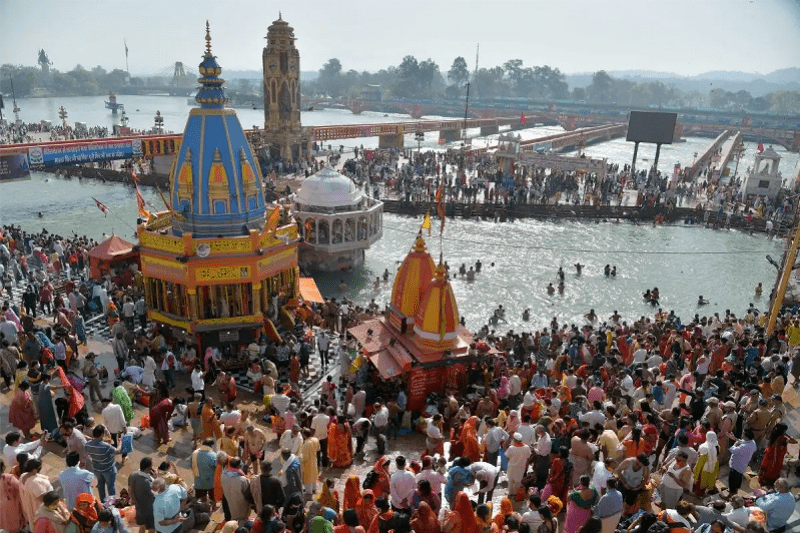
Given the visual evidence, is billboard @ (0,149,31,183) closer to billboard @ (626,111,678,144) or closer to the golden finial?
the golden finial

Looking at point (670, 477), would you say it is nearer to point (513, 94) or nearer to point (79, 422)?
point (79, 422)

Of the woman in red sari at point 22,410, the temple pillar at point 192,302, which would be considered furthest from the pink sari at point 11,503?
the temple pillar at point 192,302

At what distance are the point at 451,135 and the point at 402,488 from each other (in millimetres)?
70756

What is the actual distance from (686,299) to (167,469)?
19.4m

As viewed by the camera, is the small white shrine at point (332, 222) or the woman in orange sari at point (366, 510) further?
the small white shrine at point (332, 222)

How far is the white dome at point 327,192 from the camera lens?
22031 millimetres

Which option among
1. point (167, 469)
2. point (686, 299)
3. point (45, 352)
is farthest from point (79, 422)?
point (686, 299)

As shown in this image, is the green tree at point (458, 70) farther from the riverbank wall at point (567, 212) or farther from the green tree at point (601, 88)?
the riverbank wall at point (567, 212)

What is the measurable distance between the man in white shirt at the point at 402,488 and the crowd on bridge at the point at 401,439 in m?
0.02

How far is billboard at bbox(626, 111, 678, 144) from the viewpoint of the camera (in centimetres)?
4034

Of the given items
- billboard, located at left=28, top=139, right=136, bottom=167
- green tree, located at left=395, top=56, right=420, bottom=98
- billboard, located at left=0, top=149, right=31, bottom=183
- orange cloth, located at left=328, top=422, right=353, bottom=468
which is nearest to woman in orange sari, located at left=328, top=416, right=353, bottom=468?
orange cloth, located at left=328, top=422, right=353, bottom=468

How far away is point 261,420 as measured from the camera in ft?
35.6

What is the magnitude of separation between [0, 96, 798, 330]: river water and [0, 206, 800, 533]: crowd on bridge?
6161 millimetres

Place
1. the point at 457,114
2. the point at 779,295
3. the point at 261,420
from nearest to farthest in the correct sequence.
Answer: the point at 261,420 → the point at 779,295 → the point at 457,114
